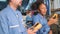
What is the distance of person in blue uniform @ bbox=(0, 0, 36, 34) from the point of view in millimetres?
1374

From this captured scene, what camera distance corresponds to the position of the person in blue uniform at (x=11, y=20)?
1374 millimetres

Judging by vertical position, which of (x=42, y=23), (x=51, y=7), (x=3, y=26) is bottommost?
(x=51, y=7)

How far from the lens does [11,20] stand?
1389mm

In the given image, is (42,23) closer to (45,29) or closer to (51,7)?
(45,29)

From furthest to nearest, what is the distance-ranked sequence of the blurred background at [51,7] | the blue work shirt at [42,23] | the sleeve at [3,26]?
the blurred background at [51,7] < the blue work shirt at [42,23] < the sleeve at [3,26]

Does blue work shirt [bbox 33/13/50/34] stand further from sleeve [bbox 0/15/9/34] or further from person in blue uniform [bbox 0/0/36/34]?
sleeve [bbox 0/15/9/34]

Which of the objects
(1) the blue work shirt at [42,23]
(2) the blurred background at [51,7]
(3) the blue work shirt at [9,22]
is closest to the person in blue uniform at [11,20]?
(3) the blue work shirt at [9,22]

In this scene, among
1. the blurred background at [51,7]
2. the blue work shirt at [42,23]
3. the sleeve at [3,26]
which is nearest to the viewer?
the sleeve at [3,26]

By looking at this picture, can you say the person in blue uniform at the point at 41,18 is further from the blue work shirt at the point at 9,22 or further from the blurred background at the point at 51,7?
the blurred background at the point at 51,7

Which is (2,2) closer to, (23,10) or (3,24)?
(23,10)

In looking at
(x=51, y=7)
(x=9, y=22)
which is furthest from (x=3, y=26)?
(x=51, y=7)

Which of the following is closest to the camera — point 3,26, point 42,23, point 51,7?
point 3,26

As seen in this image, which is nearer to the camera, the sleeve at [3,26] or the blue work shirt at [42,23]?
the sleeve at [3,26]

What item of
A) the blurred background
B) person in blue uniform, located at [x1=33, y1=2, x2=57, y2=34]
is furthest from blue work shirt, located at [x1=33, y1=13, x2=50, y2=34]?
the blurred background
